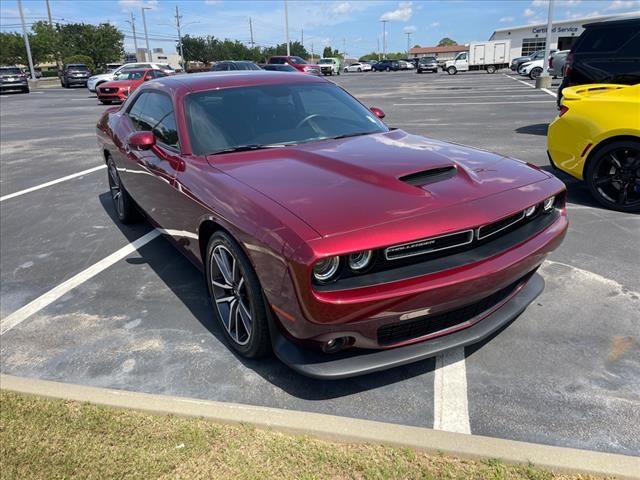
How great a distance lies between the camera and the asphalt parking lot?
103 inches

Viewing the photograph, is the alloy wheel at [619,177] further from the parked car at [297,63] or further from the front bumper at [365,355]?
the parked car at [297,63]

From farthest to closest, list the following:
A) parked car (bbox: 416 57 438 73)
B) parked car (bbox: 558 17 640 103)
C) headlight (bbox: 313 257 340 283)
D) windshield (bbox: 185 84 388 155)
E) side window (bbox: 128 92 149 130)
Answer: parked car (bbox: 416 57 438 73) < parked car (bbox: 558 17 640 103) < side window (bbox: 128 92 149 130) < windshield (bbox: 185 84 388 155) < headlight (bbox: 313 257 340 283)

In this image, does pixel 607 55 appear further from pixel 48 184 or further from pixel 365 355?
pixel 48 184

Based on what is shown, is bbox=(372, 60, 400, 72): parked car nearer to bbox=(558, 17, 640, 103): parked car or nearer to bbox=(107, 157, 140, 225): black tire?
bbox=(558, 17, 640, 103): parked car

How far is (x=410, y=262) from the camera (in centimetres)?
249

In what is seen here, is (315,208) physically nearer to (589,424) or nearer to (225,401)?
(225,401)

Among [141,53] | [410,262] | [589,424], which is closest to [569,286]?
[589,424]

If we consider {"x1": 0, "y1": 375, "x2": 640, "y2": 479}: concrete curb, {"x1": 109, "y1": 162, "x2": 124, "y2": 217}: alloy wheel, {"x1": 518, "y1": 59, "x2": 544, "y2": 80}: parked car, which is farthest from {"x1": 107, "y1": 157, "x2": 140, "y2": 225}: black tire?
{"x1": 518, "y1": 59, "x2": 544, "y2": 80}: parked car

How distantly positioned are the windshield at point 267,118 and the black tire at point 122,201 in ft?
6.66

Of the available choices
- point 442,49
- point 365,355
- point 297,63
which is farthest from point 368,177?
point 442,49

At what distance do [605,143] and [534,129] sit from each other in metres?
5.86

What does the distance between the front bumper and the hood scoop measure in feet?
2.53

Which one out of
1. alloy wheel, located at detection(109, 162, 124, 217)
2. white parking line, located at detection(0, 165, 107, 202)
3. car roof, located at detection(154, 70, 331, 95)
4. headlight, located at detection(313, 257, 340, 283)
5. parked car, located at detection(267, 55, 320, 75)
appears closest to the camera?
headlight, located at detection(313, 257, 340, 283)

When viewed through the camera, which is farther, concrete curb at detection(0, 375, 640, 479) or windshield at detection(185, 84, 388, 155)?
windshield at detection(185, 84, 388, 155)
